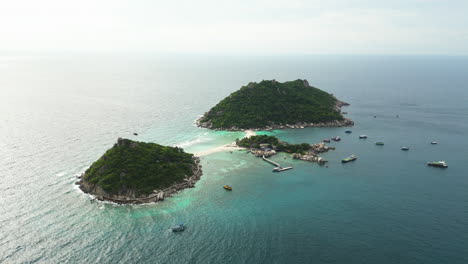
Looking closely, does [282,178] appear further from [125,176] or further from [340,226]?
[125,176]

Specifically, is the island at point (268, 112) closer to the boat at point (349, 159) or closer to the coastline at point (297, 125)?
the coastline at point (297, 125)

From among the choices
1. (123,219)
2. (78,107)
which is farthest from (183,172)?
(78,107)

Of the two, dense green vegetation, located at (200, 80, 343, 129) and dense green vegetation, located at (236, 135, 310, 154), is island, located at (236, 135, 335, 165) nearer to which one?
dense green vegetation, located at (236, 135, 310, 154)

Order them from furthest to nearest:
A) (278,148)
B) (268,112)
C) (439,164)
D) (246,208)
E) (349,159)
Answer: (268,112) → (278,148) → (349,159) → (439,164) → (246,208)

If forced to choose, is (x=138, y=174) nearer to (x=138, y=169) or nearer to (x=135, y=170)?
(x=135, y=170)

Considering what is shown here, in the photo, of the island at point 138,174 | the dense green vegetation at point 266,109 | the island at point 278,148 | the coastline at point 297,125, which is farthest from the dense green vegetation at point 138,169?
the dense green vegetation at point 266,109

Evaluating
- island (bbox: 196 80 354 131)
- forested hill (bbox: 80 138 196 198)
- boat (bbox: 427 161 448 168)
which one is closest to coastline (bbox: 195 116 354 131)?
island (bbox: 196 80 354 131)

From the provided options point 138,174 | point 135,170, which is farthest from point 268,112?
point 138,174
